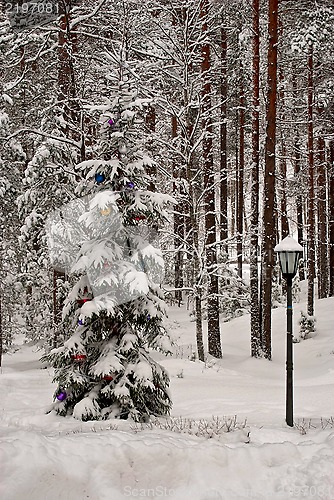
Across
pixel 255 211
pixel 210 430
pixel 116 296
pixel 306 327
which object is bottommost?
pixel 306 327

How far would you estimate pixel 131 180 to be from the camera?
7.71 m

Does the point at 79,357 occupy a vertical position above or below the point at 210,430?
above

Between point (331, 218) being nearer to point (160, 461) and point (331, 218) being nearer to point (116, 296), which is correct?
point (116, 296)

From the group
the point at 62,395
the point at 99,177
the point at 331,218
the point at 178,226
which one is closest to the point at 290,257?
the point at 99,177

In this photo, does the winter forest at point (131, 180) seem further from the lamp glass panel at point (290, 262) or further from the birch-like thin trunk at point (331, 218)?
the lamp glass panel at point (290, 262)

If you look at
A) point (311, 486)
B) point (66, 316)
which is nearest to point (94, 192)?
point (66, 316)

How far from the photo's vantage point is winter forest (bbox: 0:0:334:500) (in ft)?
24.1

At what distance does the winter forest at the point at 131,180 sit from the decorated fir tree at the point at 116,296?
26mm

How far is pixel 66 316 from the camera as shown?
754 cm

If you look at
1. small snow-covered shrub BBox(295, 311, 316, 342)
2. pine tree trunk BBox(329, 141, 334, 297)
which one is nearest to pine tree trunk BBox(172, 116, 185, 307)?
small snow-covered shrub BBox(295, 311, 316, 342)

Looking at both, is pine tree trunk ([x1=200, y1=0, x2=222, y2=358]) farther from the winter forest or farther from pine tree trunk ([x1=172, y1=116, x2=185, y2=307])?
pine tree trunk ([x1=172, y1=116, x2=185, y2=307])

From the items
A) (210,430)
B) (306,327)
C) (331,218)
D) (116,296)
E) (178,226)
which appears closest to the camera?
(210,430)

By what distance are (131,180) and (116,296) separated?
1.95m

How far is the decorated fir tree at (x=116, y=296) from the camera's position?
23.3ft
